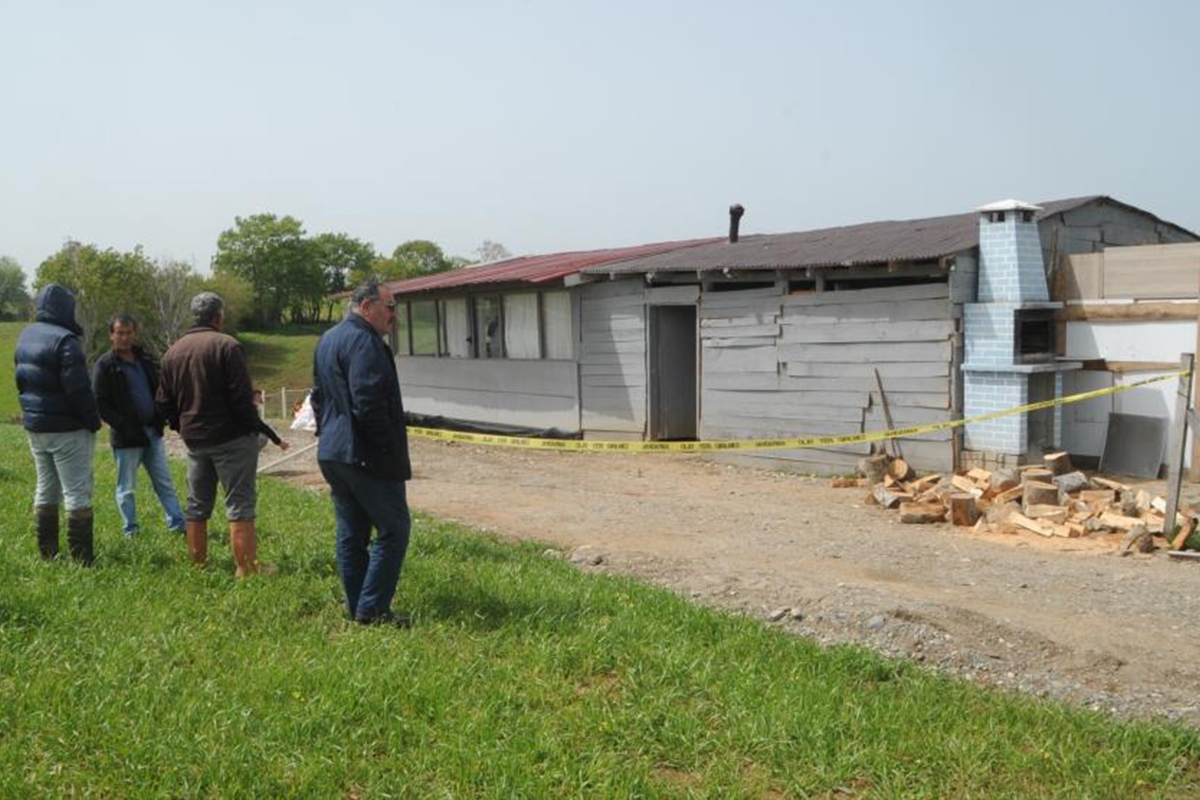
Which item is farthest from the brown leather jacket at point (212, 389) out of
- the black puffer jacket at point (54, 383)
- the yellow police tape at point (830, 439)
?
the yellow police tape at point (830, 439)

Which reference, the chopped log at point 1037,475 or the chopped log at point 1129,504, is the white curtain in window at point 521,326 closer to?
the chopped log at point 1037,475

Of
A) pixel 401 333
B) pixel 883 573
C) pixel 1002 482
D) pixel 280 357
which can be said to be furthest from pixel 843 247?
pixel 280 357

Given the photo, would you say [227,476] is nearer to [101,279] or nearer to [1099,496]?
[1099,496]

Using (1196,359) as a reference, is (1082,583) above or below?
below

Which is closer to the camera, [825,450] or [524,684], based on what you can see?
[524,684]

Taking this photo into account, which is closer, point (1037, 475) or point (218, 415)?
point (218, 415)

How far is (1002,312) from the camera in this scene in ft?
38.1

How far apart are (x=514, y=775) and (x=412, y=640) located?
1.47 meters

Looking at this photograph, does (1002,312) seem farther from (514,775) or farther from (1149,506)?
(514,775)

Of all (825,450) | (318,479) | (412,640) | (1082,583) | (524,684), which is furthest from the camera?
(825,450)

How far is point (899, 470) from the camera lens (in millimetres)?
11867

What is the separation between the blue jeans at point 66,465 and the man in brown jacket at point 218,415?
22.9 inches

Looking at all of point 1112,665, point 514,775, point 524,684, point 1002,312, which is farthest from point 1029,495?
point 514,775

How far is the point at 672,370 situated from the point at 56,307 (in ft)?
36.6
